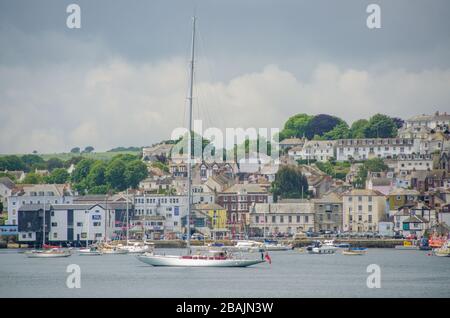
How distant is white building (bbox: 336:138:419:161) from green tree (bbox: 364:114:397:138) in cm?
846

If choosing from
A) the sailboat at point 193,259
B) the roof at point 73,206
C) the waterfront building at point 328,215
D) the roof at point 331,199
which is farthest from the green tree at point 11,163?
the sailboat at point 193,259

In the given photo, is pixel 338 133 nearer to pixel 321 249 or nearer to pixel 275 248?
pixel 275 248

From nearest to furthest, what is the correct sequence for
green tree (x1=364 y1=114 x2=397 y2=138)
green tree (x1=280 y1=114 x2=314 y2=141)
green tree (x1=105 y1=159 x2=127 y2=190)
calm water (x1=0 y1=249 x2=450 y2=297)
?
calm water (x1=0 y1=249 x2=450 y2=297) < green tree (x1=105 y1=159 x2=127 y2=190) < green tree (x1=364 y1=114 x2=397 y2=138) < green tree (x1=280 y1=114 x2=314 y2=141)

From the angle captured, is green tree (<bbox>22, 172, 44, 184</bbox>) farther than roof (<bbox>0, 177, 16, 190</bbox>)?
Yes

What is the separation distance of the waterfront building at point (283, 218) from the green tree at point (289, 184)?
9.82 m

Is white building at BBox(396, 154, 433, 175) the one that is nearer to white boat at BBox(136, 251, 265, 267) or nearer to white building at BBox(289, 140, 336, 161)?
white building at BBox(289, 140, 336, 161)

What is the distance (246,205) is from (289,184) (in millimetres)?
9664

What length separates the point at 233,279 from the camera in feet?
185

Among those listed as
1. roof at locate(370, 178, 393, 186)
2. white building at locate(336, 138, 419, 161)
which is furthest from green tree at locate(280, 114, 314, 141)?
roof at locate(370, 178, 393, 186)

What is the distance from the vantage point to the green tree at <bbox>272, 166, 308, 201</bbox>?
120 metres

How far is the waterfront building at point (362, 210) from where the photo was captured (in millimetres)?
106875

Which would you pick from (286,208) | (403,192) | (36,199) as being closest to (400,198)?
(403,192)

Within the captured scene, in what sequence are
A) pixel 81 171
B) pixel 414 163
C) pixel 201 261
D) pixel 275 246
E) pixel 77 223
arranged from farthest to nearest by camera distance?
pixel 81 171 → pixel 414 163 → pixel 77 223 → pixel 275 246 → pixel 201 261

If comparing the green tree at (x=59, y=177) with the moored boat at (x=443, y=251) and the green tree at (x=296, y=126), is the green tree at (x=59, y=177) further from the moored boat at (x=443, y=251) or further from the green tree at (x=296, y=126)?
the moored boat at (x=443, y=251)
